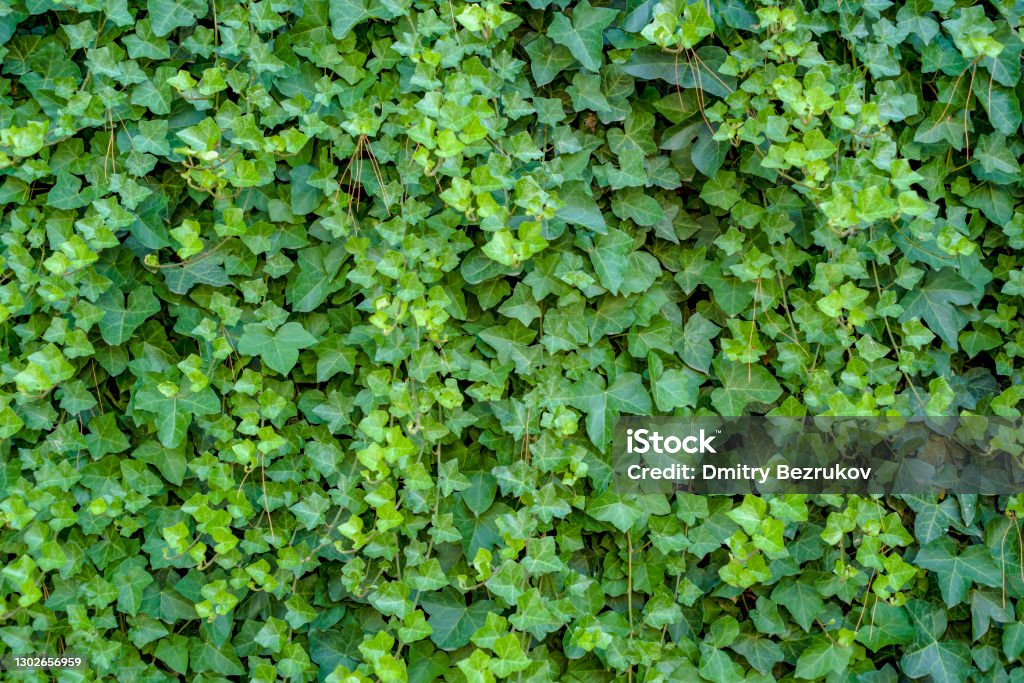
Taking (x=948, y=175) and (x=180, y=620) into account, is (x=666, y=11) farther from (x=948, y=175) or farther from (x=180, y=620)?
(x=180, y=620)

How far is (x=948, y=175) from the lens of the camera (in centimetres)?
195

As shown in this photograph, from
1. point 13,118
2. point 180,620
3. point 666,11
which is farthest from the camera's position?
point 180,620

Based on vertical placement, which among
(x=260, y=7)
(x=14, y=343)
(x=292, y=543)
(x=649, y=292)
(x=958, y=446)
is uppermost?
(x=260, y=7)

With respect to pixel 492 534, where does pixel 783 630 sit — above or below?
below

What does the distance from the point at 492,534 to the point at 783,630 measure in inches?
27.7

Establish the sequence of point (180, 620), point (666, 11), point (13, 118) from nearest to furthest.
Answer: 1. point (666, 11)
2. point (13, 118)
3. point (180, 620)

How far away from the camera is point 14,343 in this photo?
6.35 ft

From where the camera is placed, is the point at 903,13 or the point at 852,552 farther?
the point at 852,552

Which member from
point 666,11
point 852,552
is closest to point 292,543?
point 852,552

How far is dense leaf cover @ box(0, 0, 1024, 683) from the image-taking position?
5.87 ft

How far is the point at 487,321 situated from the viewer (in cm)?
188

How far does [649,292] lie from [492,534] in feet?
2.10

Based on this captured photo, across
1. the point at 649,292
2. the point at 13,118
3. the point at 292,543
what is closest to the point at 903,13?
the point at 649,292

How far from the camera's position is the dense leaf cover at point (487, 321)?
70.4 inches
